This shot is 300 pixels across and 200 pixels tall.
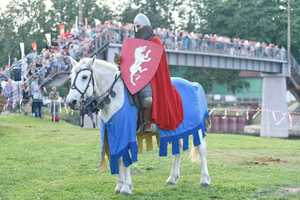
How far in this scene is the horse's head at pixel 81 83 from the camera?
9.45 meters

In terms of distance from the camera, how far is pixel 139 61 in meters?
10.0

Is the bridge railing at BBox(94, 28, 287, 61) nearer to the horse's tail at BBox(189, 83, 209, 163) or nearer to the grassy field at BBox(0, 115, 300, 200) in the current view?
the grassy field at BBox(0, 115, 300, 200)

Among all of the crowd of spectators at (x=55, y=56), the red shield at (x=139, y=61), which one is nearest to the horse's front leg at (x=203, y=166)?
the red shield at (x=139, y=61)

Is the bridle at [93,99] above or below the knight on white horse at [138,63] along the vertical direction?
below

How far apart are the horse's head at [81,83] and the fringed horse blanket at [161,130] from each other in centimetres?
56

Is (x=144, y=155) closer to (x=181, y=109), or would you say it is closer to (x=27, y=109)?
(x=181, y=109)

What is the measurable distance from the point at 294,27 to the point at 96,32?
137ft

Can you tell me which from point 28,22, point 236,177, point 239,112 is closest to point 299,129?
point 239,112

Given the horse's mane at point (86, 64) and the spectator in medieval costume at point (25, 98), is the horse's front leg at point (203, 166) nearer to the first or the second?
the horse's mane at point (86, 64)

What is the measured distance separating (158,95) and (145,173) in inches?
107

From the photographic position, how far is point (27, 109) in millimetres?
32469

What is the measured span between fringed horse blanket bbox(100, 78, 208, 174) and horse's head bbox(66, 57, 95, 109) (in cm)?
56

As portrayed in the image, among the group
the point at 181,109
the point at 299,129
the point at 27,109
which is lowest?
the point at 299,129

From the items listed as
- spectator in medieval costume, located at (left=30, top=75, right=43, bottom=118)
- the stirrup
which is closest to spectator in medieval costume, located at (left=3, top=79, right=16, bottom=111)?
spectator in medieval costume, located at (left=30, top=75, right=43, bottom=118)
